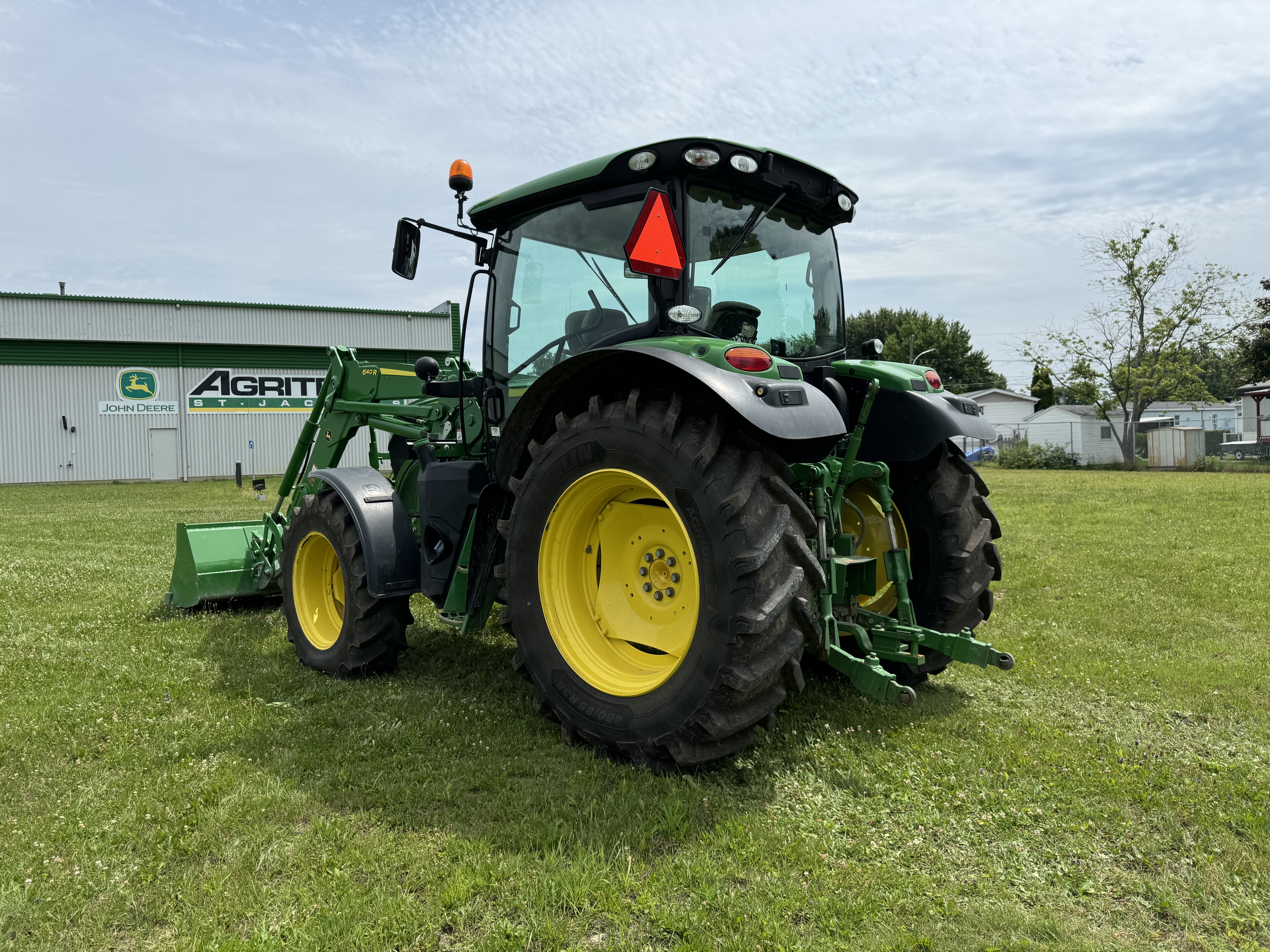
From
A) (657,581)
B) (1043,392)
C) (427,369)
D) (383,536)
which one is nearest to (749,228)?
(657,581)

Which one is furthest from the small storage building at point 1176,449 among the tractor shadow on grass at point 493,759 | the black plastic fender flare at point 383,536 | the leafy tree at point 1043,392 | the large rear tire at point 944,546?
the black plastic fender flare at point 383,536

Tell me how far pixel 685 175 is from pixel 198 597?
4919 mm

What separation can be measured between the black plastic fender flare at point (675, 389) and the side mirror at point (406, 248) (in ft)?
3.51

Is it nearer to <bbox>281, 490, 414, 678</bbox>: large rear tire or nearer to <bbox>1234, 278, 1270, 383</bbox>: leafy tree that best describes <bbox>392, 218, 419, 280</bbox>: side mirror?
<bbox>281, 490, 414, 678</bbox>: large rear tire

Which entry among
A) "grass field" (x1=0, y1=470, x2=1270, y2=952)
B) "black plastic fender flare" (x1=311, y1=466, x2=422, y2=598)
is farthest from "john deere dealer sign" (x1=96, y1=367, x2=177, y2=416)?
"black plastic fender flare" (x1=311, y1=466, x2=422, y2=598)

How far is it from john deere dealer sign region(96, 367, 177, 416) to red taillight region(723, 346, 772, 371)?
94.7 ft

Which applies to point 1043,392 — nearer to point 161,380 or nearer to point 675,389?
point 161,380

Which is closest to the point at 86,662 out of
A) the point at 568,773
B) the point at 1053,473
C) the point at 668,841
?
the point at 568,773

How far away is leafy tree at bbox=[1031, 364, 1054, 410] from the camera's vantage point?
156 ft

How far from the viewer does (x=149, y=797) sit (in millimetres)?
3266

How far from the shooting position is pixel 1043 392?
58.7 meters

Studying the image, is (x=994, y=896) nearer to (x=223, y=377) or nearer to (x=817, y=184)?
(x=817, y=184)

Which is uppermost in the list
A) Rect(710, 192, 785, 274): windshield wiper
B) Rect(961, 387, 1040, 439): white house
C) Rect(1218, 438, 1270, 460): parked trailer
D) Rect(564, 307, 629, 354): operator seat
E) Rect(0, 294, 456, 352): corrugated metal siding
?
Rect(0, 294, 456, 352): corrugated metal siding

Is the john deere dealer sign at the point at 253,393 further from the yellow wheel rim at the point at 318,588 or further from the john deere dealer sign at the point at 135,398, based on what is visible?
the yellow wheel rim at the point at 318,588
